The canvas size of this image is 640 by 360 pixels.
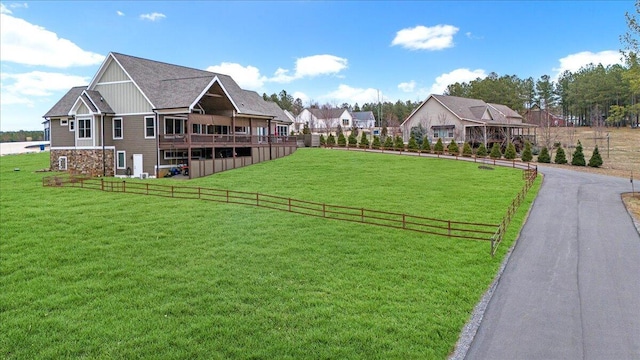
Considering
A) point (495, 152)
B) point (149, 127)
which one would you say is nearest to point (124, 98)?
point (149, 127)

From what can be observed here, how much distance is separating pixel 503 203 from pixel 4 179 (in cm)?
3508

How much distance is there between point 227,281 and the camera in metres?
11.4

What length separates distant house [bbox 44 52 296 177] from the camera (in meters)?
31.1

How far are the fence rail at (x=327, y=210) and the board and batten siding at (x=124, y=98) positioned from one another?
6419 mm

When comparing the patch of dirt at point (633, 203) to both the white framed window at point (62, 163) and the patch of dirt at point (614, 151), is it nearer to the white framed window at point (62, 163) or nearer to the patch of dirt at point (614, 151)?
the patch of dirt at point (614, 151)

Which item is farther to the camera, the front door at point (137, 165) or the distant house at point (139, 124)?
the front door at point (137, 165)

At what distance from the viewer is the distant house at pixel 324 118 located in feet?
306

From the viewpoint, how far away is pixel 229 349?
318 inches

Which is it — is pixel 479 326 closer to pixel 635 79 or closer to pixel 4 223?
pixel 4 223

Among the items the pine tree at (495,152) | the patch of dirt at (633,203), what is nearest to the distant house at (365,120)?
the pine tree at (495,152)

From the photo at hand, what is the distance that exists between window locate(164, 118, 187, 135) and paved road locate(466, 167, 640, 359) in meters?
25.7

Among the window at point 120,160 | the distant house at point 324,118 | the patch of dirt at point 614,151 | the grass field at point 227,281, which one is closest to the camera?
the grass field at point 227,281

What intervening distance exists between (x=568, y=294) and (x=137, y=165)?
2947 centimetres

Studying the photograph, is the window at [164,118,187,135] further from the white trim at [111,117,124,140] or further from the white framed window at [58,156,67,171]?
the white framed window at [58,156,67,171]
